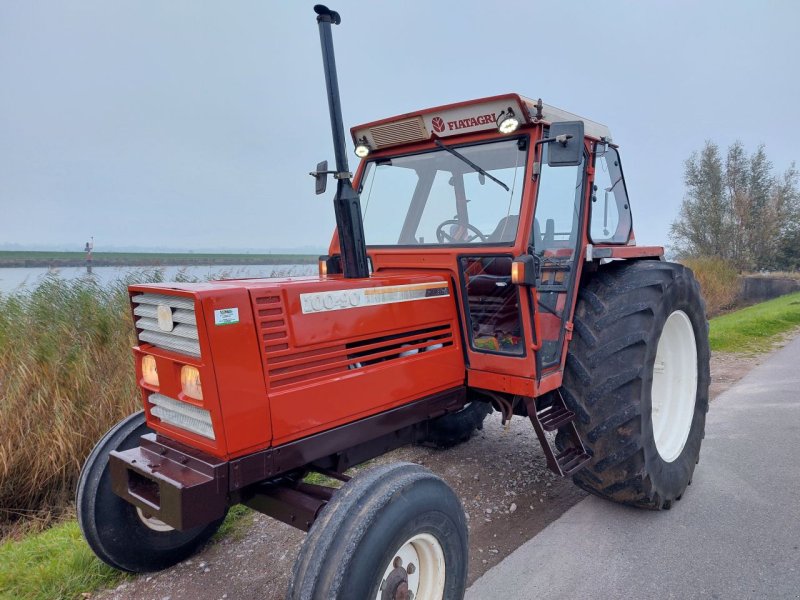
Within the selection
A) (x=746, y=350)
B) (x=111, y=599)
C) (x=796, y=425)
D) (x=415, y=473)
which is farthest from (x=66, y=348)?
(x=746, y=350)

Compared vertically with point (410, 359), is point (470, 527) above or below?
below

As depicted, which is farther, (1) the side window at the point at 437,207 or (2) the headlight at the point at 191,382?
(1) the side window at the point at 437,207

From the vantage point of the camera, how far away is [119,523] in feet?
8.55

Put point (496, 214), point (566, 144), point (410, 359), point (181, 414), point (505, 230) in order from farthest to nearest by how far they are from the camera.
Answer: point (496, 214)
point (505, 230)
point (410, 359)
point (566, 144)
point (181, 414)

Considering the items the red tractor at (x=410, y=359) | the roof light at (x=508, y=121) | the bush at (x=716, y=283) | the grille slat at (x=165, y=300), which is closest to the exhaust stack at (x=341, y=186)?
the red tractor at (x=410, y=359)

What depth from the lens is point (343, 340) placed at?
7.58ft

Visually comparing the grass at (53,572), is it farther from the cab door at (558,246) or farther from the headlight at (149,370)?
the cab door at (558,246)

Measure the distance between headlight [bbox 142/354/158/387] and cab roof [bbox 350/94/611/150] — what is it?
1819mm

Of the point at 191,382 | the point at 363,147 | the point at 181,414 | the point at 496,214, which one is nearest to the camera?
the point at 191,382

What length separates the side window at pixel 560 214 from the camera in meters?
3.08

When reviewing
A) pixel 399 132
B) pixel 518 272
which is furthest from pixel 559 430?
pixel 399 132

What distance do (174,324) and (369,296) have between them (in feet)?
2.74

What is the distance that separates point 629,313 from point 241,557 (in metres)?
2.53

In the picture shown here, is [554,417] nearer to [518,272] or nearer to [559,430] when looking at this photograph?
[559,430]
